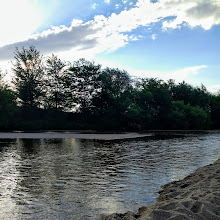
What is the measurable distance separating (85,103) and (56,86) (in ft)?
37.2

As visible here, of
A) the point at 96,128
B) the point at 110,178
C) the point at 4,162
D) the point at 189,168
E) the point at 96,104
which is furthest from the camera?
the point at 96,104

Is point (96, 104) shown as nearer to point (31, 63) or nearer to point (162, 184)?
point (31, 63)

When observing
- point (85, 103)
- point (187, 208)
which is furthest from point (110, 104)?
point (187, 208)

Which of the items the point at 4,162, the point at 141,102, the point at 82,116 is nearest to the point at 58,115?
the point at 82,116

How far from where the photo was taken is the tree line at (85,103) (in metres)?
71.9

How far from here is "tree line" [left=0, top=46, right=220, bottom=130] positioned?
2830 inches

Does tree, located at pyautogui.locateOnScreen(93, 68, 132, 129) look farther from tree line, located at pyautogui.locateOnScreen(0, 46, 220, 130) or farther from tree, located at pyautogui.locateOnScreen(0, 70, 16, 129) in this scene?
tree, located at pyautogui.locateOnScreen(0, 70, 16, 129)

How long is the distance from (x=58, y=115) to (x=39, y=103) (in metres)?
8.06

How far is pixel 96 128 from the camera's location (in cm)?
7100

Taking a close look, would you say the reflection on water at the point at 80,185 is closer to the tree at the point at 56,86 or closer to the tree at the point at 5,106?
the tree at the point at 5,106

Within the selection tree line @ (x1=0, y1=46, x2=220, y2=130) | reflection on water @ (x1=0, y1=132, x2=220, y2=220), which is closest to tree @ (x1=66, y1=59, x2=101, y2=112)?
tree line @ (x1=0, y1=46, x2=220, y2=130)

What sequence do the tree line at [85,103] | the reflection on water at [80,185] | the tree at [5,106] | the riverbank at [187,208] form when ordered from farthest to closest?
the tree line at [85,103]
the tree at [5,106]
the reflection on water at [80,185]
the riverbank at [187,208]

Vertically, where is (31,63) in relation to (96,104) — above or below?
above

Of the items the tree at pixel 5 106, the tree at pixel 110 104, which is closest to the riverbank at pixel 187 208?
the tree at pixel 5 106
